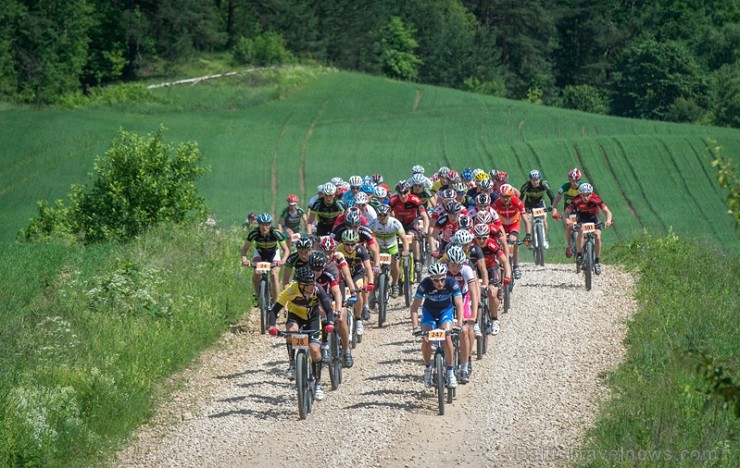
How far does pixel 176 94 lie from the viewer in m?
79.9

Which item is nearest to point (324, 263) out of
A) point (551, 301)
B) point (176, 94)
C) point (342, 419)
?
point (342, 419)

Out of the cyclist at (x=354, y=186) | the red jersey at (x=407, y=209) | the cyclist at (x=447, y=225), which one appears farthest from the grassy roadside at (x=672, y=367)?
A: the cyclist at (x=354, y=186)

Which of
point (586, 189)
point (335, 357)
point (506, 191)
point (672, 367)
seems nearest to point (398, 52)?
point (586, 189)

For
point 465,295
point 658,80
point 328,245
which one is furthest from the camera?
point 658,80

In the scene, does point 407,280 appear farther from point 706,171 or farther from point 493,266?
point 706,171

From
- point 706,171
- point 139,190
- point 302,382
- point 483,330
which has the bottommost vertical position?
point 302,382

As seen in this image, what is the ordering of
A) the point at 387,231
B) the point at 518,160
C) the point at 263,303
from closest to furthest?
the point at 263,303, the point at 387,231, the point at 518,160

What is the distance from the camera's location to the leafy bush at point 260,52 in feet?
299

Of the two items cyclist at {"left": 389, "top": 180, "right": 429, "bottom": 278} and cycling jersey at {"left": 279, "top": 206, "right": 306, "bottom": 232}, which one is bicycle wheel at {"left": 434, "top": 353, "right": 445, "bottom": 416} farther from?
cycling jersey at {"left": 279, "top": 206, "right": 306, "bottom": 232}

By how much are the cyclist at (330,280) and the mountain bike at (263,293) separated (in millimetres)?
3353

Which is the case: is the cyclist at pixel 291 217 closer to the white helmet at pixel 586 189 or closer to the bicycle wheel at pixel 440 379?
the white helmet at pixel 586 189

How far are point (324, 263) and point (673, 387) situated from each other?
16.5 ft

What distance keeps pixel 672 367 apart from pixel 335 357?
4.83 meters

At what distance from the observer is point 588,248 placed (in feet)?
81.9
